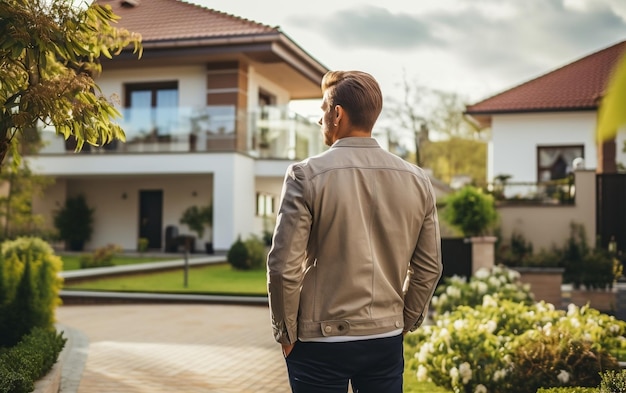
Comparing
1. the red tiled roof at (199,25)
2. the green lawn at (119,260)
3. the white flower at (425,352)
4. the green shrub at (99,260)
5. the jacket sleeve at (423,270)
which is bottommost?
the green lawn at (119,260)

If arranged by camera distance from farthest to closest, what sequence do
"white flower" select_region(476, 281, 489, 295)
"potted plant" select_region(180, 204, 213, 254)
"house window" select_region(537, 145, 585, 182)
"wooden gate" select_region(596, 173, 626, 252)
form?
"potted plant" select_region(180, 204, 213, 254)
"house window" select_region(537, 145, 585, 182)
"wooden gate" select_region(596, 173, 626, 252)
"white flower" select_region(476, 281, 489, 295)

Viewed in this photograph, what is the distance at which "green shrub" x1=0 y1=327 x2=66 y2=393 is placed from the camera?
488cm

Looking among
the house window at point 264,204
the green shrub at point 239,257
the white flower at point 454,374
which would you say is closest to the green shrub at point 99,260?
the green shrub at point 239,257

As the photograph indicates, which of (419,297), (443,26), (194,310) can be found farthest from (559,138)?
(419,297)

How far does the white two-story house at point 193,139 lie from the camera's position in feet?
78.9

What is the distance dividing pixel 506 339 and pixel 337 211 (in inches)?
158

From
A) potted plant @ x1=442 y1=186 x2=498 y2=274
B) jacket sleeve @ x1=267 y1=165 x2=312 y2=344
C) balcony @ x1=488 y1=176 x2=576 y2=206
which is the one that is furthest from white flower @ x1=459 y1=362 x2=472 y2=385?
balcony @ x1=488 y1=176 x2=576 y2=206

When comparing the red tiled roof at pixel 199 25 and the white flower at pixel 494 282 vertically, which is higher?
the red tiled roof at pixel 199 25

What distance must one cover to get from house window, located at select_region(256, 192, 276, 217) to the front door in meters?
3.56

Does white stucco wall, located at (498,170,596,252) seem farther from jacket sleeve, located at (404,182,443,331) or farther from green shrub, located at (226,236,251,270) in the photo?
jacket sleeve, located at (404,182,443,331)

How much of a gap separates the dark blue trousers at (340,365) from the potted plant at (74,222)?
85.3 feet

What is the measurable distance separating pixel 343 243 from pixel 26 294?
5.48m

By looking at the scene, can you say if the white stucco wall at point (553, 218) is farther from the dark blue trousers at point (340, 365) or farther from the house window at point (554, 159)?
the dark blue trousers at point (340, 365)

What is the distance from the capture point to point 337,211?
271cm
